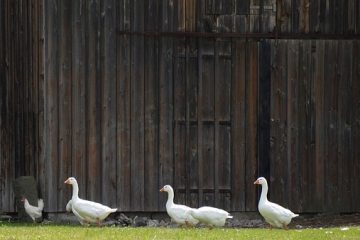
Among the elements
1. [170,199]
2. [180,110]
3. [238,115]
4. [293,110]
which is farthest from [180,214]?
[293,110]

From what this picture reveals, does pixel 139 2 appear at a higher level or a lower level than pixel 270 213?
higher

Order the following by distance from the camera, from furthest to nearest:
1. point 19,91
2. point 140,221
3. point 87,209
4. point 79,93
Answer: point 19,91 → point 140,221 → point 79,93 → point 87,209

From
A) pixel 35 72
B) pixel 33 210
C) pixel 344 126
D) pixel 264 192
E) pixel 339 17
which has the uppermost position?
pixel 339 17

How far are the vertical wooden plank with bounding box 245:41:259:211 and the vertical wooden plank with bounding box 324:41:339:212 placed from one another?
145 cm

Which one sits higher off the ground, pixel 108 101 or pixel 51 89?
pixel 51 89

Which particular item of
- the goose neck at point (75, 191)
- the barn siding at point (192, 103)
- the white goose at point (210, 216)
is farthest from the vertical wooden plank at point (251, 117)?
the goose neck at point (75, 191)

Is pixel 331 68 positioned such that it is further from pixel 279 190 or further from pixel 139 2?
pixel 139 2

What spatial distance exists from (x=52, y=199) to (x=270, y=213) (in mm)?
4631

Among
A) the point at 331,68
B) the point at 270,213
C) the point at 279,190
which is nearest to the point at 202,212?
the point at 270,213

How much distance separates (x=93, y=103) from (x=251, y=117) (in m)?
3.19

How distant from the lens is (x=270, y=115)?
22.3 meters

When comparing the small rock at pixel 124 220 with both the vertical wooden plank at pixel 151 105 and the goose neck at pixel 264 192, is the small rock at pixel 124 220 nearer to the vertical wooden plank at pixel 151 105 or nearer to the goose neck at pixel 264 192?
the vertical wooden plank at pixel 151 105

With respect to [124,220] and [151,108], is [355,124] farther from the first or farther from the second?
[124,220]

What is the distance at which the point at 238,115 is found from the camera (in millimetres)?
22188
